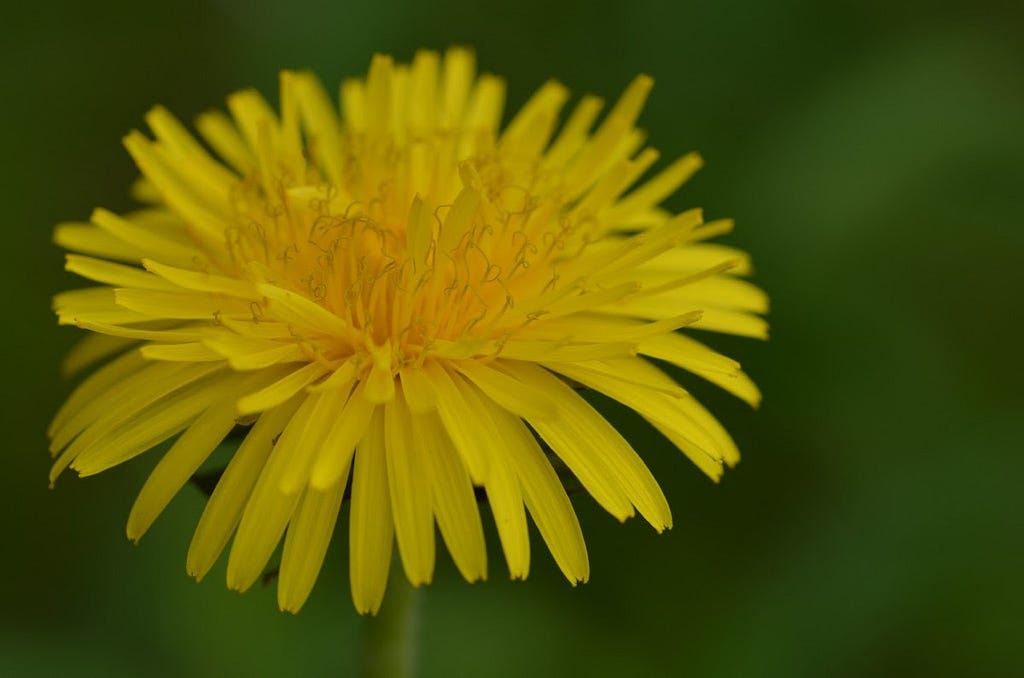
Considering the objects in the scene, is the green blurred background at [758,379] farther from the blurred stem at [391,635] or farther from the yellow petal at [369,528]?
the yellow petal at [369,528]

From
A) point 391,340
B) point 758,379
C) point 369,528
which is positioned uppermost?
point 758,379

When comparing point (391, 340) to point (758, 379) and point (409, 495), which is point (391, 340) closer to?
point (409, 495)

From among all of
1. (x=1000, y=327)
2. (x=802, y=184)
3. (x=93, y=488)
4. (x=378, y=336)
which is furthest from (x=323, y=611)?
(x=1000, y=327)

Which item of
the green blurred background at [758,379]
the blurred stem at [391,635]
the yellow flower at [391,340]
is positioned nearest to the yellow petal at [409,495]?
the yellow flower at [391,340]

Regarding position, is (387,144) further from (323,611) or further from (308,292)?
(323,611)

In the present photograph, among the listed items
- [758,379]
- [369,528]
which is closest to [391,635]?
[369,528]

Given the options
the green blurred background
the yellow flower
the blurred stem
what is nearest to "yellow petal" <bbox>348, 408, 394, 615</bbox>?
the yellow flower
